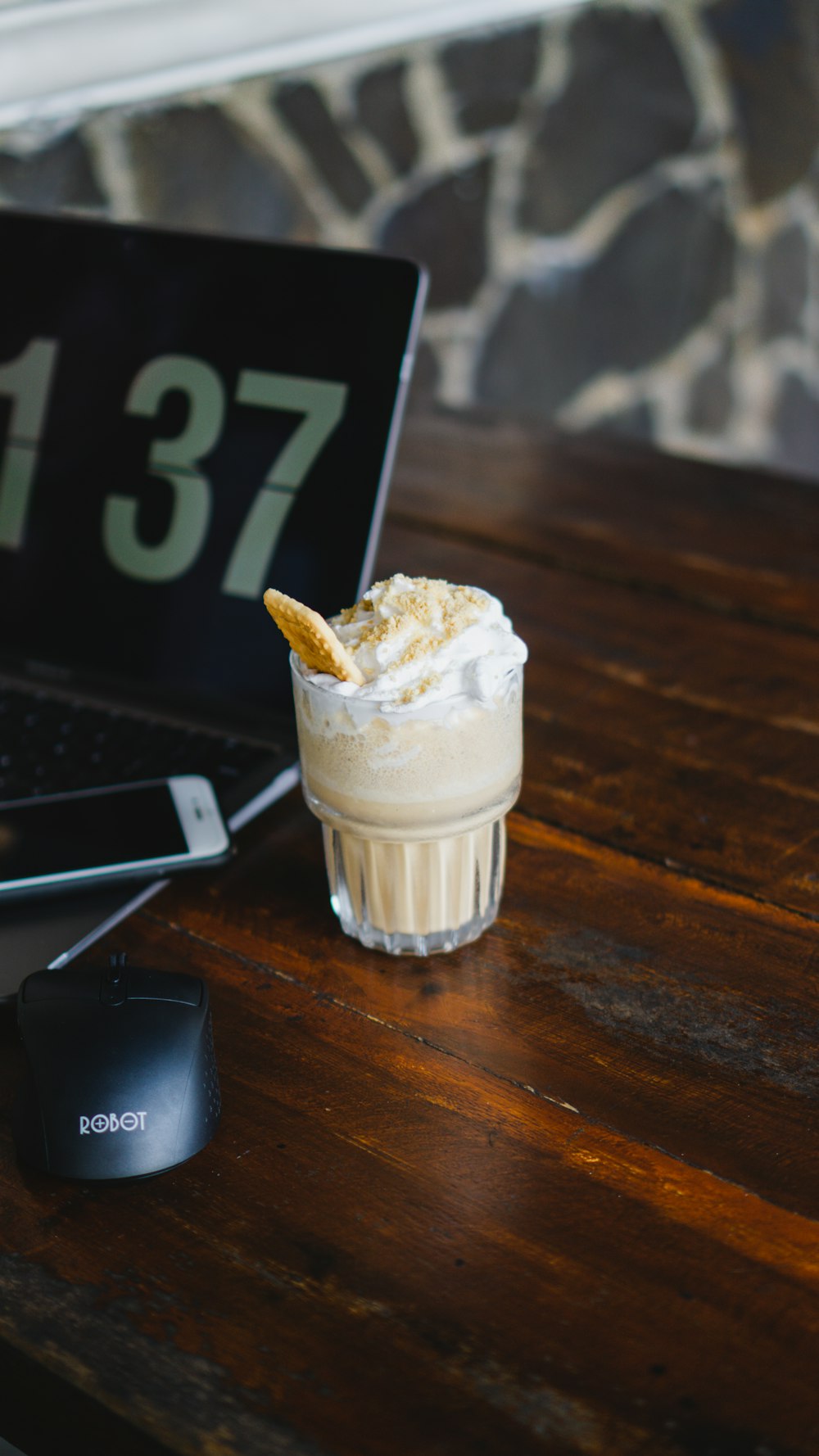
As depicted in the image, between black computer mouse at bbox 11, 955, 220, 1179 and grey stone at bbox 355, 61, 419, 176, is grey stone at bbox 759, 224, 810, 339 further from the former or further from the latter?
→ black computer mouse at bbox 11, 955, 220, 1179

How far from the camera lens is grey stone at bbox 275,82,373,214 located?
259 cm

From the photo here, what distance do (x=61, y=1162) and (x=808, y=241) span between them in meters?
2.62

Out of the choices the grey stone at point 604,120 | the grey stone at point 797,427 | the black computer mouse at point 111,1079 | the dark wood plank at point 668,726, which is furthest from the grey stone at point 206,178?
the black computer mouse at point 111,1079

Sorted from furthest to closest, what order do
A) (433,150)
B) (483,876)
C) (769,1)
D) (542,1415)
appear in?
(433,150) → (769,1) → (483,876) → (542,1415)

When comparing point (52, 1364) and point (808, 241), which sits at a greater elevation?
point (808, 241)

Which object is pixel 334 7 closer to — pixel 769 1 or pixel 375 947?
pixel 769 1

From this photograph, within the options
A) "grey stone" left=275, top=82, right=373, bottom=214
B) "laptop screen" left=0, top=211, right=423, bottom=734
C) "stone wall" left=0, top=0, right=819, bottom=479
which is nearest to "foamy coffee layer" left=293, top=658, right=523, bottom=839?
"laptop screen" left=0, top=211, right=423, bottom=734

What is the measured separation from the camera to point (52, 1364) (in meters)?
0.43

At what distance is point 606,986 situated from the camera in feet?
2.02

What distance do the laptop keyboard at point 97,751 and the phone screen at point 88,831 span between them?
0.05 m

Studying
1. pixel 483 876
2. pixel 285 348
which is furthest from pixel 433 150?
pixel 483 876

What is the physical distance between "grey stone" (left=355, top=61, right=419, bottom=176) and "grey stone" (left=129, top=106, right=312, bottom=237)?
0.75ft

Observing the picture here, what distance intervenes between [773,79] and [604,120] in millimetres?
359

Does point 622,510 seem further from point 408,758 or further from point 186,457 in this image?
point 408,758
